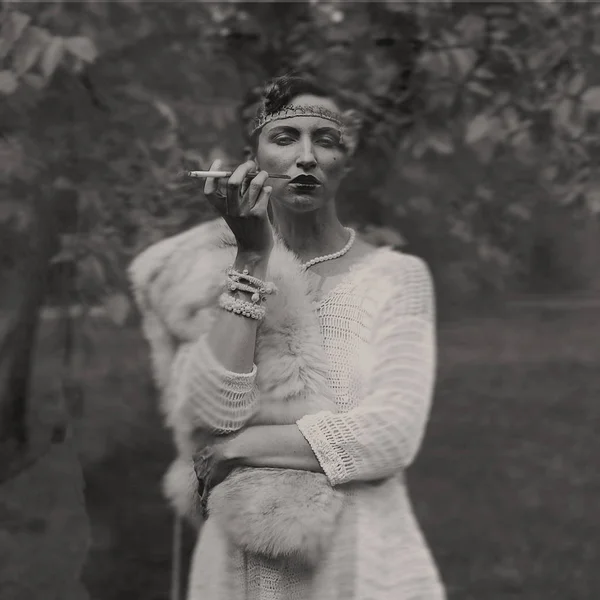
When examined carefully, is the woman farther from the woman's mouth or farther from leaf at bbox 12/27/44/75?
leaf at bbox 12/27/44/75

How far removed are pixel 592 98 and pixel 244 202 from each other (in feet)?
2.98

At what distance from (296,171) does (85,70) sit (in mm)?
735

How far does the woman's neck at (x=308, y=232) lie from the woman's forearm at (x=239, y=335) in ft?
0.28

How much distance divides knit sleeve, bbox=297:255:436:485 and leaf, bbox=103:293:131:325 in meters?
0.68

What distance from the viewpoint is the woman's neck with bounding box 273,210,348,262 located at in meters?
0.93

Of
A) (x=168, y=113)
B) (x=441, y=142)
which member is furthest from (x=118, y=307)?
(x=441, y=142)

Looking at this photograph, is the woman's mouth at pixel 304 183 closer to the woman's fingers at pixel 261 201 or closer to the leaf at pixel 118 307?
the woman's fingers at pixel 261 201

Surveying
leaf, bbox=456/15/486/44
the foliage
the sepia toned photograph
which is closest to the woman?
the sepia toned photograph

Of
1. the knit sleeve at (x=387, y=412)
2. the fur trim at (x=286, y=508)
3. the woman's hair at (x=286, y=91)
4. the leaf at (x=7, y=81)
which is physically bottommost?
the fur trim at (x=286, y=508)

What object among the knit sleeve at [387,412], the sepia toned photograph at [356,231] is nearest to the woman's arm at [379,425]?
the knit sleeve at [387,412]

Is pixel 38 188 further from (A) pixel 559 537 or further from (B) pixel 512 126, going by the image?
(A) pixel 559 537

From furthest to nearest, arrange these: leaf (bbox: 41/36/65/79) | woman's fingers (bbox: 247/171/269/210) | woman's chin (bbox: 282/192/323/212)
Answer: leaf (bbox: 41/36/65/79), woman's chin (bbox: 282/192/323/212), woman's fingers (bbox: 247/171/269/210)

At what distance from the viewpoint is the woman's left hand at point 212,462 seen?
2.89 ft

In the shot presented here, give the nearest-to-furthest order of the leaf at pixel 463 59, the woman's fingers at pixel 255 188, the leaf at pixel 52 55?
the woman's fingers at pixel 255 188, the leaf at pixel 52 55, the leaf at pixel 463 59
